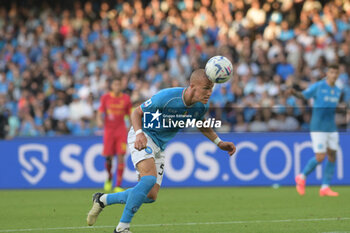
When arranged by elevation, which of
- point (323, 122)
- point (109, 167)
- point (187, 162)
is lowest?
point (187, 162)

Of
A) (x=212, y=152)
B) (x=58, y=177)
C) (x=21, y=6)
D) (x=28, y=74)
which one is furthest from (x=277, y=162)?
(x=21, y=6)

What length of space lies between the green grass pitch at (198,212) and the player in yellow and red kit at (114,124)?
900mm

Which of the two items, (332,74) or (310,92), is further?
(310,92)

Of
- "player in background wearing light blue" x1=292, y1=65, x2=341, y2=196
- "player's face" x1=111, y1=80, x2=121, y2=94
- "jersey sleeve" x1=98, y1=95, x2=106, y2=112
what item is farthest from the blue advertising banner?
"player in background wearing light blue" x1=292, y1=65, x2=341, y2=196

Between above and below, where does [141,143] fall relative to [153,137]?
above

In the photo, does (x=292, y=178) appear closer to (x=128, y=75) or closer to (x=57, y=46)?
(x=128, y=75)

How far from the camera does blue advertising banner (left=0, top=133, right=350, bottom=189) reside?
15914 millimetres

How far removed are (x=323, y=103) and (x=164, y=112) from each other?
6.26 metres

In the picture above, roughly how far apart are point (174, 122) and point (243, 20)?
43.3 feet

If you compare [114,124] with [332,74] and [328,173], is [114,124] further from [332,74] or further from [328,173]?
[332,74]

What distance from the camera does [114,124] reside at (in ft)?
49.9

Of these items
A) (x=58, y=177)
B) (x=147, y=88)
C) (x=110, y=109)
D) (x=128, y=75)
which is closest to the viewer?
(x=110, y=109)

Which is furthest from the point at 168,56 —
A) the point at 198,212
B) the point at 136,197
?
the point at 136,197

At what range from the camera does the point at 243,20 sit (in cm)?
2058
